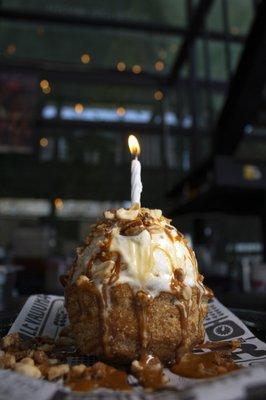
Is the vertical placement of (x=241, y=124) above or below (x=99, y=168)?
below

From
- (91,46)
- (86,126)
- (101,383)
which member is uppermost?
(91,46)

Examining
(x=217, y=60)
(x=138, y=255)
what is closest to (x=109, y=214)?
(x=138, y=255)

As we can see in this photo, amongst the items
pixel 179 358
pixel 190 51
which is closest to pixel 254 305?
pixel 179 358

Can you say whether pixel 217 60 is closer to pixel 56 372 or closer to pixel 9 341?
pixel 9 341

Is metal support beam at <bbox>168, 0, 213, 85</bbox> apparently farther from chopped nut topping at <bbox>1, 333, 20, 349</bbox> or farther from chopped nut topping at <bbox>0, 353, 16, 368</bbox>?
chopped nut topping at <bbox>0, 353, 16, 368</bbox>

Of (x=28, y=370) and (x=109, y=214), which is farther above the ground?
(x=109, y=214)

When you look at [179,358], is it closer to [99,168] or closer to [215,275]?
[215,275]

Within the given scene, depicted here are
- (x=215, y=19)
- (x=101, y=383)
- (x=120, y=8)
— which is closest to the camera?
(x=101, y=383)
